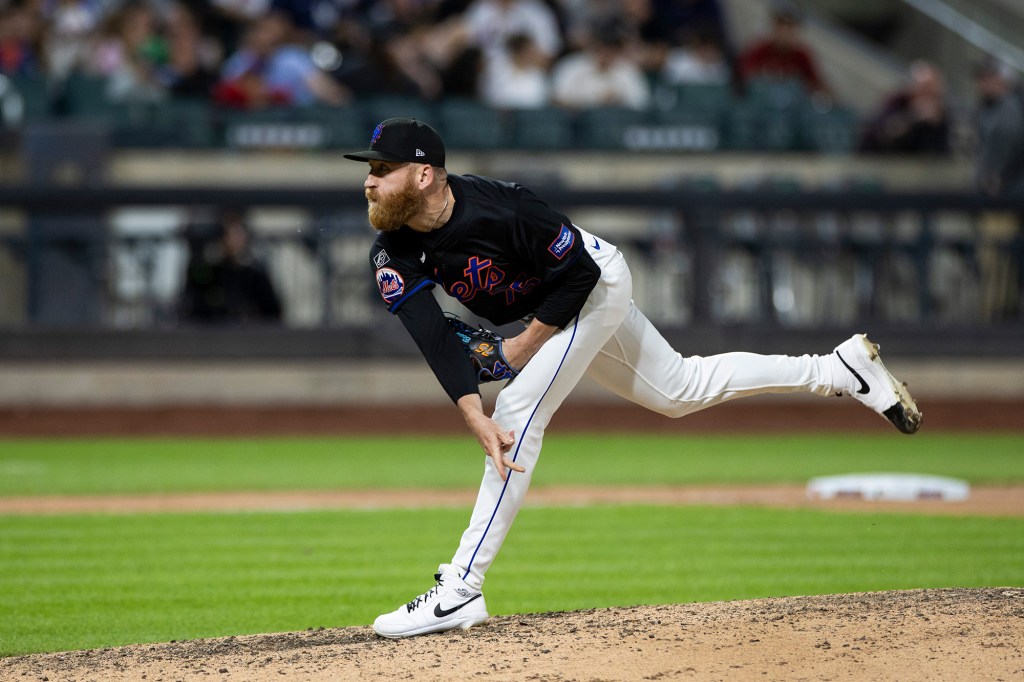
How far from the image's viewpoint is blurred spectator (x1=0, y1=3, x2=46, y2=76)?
14117 millimetres

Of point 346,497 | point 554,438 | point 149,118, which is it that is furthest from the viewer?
→ point 149,118

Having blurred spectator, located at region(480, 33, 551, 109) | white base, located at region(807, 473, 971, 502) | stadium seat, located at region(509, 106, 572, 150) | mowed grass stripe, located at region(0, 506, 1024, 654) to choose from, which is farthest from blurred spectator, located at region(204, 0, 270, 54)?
white base, located at region(807, 473, 971, 502)

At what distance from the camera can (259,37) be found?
14375 millimetres

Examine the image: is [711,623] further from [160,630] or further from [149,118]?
[149,118]

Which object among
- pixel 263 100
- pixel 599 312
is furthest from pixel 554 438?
pixel 599 312

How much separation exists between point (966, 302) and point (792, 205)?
1.96m

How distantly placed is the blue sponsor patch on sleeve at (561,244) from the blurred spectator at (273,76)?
9912 millimetres

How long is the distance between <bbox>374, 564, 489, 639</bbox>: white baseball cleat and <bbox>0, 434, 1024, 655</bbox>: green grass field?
0.84 metres

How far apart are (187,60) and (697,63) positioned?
5862 millimetres

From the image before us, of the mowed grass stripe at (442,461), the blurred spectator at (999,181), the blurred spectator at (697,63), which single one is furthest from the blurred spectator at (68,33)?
the blurred spectator at (999,181)

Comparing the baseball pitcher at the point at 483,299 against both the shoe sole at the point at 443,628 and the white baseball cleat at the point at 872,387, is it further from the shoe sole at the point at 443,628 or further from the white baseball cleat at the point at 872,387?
the white baseball cleat at the point at 872,387

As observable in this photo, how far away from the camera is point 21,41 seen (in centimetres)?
1424

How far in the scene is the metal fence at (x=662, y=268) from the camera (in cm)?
1190

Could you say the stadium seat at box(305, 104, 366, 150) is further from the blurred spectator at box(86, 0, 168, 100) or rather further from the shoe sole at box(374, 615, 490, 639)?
the shoe sole at box(374, 615, 490, 639)
